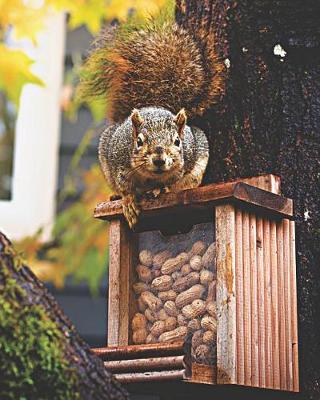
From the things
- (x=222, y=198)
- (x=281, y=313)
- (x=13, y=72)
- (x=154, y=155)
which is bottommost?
(x=281, y=313)

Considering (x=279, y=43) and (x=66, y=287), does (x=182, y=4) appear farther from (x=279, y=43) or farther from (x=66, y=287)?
(x=66, y=287)

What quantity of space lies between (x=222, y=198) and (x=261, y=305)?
24cm

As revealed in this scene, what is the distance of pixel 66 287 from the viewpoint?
4.55 m

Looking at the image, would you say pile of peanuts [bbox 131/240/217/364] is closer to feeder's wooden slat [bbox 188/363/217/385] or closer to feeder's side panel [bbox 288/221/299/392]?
feeder's wooden slat [bbox 188/363/217/385]

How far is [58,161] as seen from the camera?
4719 millimetres

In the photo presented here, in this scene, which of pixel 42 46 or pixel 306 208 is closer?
pixel 306 208

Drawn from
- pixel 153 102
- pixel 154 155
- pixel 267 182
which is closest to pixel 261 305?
pixel 267 182

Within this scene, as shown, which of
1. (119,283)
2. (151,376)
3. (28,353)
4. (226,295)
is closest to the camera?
(28,353)

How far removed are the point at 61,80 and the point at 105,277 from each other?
1.00 m

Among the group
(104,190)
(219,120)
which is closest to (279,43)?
(219,120)

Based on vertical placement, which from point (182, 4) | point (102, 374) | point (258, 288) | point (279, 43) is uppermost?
point (182, 4)

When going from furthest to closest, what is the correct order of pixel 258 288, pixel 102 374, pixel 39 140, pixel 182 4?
pixel 39 140
pixel 182 4
pixel 258 288
pixel 102 374

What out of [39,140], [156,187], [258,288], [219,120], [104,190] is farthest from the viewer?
[39,140]

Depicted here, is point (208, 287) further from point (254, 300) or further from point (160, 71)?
point (160, 71)
